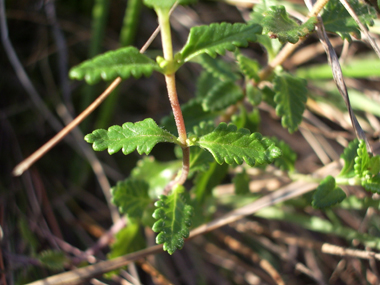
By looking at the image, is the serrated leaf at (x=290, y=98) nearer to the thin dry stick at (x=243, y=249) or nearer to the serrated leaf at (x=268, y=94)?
the serrated leaf at (x=268, y=94)

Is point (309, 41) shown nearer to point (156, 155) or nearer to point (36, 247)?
point (156, 155)

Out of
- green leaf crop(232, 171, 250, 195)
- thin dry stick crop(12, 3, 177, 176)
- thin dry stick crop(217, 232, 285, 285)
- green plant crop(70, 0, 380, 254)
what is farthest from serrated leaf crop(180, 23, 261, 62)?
thin dry stick crop(217, 232, 285, 285)

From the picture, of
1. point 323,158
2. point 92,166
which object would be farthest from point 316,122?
point 92,166

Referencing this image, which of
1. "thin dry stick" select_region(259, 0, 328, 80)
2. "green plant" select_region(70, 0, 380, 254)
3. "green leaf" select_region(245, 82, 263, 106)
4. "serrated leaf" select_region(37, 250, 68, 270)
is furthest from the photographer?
"serrated leaf" select_region(37, 250, 68, 270)

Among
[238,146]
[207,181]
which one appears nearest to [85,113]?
[207,181]

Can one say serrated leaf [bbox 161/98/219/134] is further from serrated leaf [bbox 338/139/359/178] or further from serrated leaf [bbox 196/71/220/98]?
serrated leaf [bbox 338/139/359/178]

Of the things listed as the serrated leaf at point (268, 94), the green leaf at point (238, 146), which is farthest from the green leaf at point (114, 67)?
the serrated leaf at point (268, 94)
